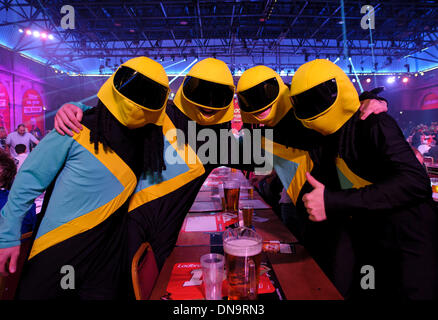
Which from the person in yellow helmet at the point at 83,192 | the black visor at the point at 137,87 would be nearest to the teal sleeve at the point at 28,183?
the person in yellow helmet at the point at 83,192

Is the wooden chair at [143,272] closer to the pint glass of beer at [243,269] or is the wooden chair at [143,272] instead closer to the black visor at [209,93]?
the pint glass of beer at [243,269]

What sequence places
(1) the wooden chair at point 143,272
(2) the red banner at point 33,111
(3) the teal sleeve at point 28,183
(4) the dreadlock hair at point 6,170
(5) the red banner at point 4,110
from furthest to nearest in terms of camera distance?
1. (2) the red banner at point 33,111
2. (5) the red banner at point 4,110
3. (4) the dreadlock hair at point 6,170
4. (3) the teal sleeve at point 28,183
5. (1) the wooden chair at point 143,272

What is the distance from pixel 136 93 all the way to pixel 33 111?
15677 millimetres

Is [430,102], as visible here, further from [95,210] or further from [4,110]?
[4,110]

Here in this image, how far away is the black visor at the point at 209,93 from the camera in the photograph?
1.58 meters

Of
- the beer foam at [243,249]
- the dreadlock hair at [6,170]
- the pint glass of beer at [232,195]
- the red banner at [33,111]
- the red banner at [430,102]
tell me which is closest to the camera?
the beer foam at [243,249]

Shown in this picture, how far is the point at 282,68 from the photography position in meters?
15.0

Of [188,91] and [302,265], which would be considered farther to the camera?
[188,91]

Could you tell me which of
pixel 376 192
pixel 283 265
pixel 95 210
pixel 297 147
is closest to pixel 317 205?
pixel 376 192

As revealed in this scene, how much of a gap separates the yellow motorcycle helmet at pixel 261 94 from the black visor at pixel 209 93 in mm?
87

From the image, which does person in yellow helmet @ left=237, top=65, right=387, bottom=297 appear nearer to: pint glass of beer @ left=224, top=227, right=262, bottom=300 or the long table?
the long table

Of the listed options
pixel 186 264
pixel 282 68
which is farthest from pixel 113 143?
pixel 282 68

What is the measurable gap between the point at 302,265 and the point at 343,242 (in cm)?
43
